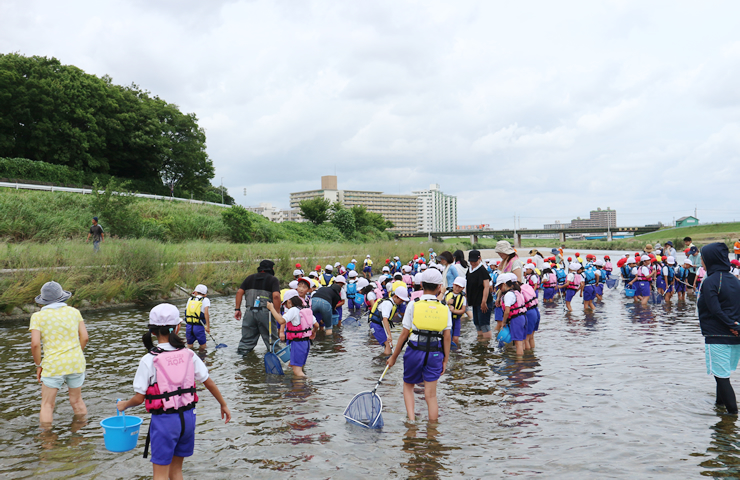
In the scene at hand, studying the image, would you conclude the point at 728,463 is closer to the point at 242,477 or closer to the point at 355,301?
the point at 242,477

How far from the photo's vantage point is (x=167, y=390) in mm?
3992

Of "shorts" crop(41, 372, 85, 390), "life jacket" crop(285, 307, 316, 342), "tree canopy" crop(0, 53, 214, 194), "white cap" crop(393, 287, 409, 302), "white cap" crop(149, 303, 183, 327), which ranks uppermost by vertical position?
"tree canopy" crop(0, 53, 214, 194)

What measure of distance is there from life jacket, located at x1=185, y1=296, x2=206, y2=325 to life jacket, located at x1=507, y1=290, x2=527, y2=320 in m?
6.71

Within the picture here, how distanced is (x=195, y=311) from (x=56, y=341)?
4225 mm

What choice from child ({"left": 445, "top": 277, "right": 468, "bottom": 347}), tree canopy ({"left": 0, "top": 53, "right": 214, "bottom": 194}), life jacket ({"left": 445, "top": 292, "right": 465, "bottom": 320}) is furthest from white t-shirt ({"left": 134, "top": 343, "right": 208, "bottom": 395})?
→ tree canopy ({"left": 0, "top": 53, "right": 214, "bottom": 194})

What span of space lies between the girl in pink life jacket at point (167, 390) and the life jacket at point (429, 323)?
2664mm

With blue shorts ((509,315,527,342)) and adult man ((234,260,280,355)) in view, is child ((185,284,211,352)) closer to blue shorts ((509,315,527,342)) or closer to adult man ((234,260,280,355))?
adult man ((234,260,280,355))

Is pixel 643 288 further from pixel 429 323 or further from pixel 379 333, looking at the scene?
pixel 429 323

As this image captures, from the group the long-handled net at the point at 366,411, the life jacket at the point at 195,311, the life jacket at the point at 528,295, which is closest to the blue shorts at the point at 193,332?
the life jacket at the point at 195,311

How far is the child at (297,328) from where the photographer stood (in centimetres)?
823

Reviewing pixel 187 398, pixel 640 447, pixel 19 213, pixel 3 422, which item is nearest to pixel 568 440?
pixel 640 447

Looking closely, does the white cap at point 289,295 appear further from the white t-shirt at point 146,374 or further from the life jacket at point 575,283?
the life jacket at point 575,283

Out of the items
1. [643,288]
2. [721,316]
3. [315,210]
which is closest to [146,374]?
[721,316]

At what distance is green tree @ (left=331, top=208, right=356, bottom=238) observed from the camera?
233 ft
